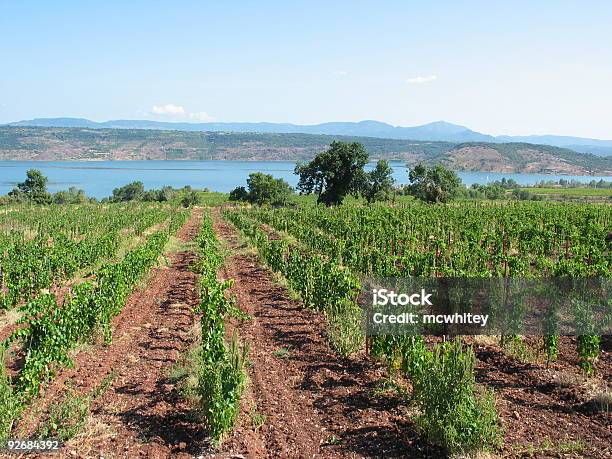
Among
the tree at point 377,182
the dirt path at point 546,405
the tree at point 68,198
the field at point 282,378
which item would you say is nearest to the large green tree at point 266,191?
the tree at point 377,182

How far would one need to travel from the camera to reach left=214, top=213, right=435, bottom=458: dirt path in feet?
23.8

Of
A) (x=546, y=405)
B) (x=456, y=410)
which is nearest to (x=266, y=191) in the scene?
(x=546, y=405)

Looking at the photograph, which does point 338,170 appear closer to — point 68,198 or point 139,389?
point 68,198

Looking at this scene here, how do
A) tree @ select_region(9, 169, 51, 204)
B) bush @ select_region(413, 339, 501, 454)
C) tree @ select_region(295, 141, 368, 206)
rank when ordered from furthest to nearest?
tree @ select_region(9, 169, 51, 204) < tree @ select_region(295, 141, 368, 206) < bush @ select_region(413, 339, 501, 454)

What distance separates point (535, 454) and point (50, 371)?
8217mm

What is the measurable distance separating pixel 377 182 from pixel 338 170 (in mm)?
6451

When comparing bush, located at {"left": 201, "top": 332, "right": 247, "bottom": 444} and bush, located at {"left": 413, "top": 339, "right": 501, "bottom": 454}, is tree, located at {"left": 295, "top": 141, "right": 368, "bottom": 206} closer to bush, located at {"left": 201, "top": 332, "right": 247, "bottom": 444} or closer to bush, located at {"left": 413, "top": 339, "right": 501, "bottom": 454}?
bush, located at {"left": 201, "top": 332, "right": 247, "bottom": 444}

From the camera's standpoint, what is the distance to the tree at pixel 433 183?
62000mm

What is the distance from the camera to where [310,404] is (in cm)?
857

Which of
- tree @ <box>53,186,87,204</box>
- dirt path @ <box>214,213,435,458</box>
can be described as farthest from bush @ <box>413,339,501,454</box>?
tree @ <box>53,186,87,204</box>

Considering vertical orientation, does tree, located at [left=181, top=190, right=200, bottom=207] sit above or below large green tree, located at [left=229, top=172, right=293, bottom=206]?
below

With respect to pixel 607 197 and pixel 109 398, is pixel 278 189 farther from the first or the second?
pixel 109 398

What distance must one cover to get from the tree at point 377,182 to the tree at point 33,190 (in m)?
45.5

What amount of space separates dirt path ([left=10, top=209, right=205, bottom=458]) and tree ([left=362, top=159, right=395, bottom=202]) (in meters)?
49.9
